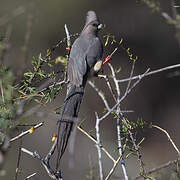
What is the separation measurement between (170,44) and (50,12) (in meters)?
3.28

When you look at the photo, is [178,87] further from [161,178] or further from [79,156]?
[161,178]

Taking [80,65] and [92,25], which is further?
[92,25]

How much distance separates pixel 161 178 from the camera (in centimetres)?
238

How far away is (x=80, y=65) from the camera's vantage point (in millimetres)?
3758

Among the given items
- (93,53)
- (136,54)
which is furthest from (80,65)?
(136,54)

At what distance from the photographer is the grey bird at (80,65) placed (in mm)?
3159

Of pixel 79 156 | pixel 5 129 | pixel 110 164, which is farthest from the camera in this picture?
pixel 79 156

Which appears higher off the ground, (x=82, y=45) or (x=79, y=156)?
(x=82, y=45)

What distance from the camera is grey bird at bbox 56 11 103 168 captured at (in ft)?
10.4

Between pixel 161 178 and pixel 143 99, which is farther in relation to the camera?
pixel 143 99

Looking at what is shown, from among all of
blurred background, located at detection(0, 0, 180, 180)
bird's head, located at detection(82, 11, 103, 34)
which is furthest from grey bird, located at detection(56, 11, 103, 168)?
blurred background, located at detection(0, 0, 180, 180)

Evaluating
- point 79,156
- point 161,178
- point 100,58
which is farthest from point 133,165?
point 161,178

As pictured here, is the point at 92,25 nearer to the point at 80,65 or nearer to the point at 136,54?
the point at 80,65

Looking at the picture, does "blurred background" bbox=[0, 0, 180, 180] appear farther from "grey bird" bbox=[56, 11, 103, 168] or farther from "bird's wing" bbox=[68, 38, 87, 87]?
"bird's wing" bbox=[68, 38, 87, 87]
